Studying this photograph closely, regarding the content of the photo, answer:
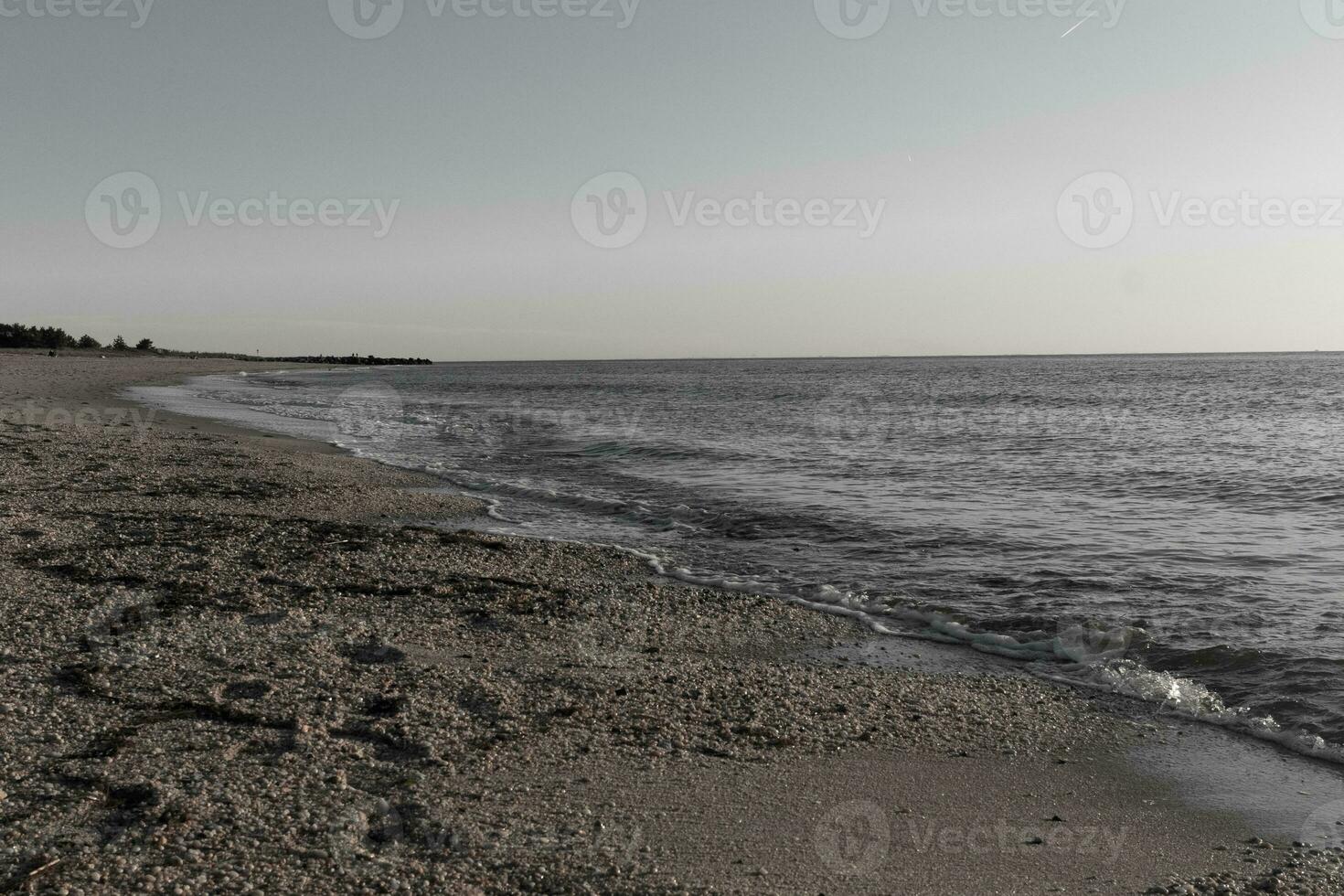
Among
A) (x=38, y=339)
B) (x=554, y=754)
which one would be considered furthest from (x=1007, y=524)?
(x=38, y=339)

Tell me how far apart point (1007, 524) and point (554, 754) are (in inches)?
449

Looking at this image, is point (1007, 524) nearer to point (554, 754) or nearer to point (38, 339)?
point (554, 754)

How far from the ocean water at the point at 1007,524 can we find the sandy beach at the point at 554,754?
102cm

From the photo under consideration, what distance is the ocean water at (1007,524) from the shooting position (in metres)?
8.28

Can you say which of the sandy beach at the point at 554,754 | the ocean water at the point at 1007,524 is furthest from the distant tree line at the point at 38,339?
the sandy beach at the point at 554,754

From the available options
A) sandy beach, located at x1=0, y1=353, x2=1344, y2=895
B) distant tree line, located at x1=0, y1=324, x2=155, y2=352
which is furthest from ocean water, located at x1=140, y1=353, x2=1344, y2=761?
distant tree line, located at x1=0, y1=324, x2=155, y2=352

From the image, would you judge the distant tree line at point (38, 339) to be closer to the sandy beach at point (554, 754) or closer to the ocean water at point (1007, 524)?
the ocean water at point (1007, 524)

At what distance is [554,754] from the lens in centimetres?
548

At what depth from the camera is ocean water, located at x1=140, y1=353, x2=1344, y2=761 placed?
8281 millimetres

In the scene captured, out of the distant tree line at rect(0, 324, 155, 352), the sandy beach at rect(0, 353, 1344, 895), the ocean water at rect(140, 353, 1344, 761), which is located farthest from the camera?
the distant tree line at rect(0, 324, 155, 352)

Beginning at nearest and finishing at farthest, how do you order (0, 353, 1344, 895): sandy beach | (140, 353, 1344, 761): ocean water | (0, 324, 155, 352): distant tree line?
(0, 353, 1344, 895): sandy beach < (140, 353, 1344, 761): ocean water < (0, 324, 155, 352): distant tree line

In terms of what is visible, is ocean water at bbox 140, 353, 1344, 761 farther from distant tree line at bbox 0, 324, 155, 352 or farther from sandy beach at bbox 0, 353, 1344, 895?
distant tree line at bbox 0, 324, 155, 352

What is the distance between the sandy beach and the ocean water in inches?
40.1

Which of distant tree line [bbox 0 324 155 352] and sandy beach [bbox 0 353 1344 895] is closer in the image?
sandy beach [bbox 0 353 1344 895]
